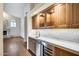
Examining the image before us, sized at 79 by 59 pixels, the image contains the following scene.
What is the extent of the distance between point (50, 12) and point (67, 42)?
53 centimetres

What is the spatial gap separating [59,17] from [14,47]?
833mm

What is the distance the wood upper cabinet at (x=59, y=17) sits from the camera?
1.71 m

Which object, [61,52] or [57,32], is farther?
[57,32]

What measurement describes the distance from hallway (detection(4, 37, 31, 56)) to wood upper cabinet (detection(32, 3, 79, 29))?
36 centimetres

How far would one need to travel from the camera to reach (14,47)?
1.86 metres

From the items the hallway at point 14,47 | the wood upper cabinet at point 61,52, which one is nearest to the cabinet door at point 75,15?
the wood upper cabinet at point 61,52

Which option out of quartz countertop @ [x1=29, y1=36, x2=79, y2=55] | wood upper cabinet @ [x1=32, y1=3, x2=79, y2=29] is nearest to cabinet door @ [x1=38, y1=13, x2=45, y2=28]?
wood upper cabinet @ [x1=32, y1=3, x2=79, y2=29]

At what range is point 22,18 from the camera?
1.94 meters

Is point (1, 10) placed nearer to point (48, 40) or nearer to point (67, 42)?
point (48, 40)

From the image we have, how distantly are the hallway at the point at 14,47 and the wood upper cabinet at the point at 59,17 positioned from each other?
362 millimetres

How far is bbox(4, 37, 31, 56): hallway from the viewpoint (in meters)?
1.81

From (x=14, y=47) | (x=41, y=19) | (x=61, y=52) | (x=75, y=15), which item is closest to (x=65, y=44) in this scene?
(x=61, y=52)

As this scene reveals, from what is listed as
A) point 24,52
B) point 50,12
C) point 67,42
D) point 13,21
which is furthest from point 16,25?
point 67,42

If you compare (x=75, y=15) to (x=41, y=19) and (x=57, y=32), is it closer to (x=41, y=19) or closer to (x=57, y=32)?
(x=57, y=32)
